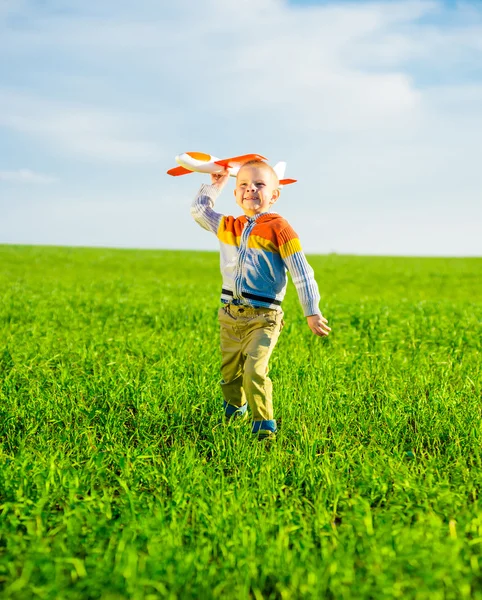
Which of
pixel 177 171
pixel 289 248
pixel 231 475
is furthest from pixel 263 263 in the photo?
pixel 231 475

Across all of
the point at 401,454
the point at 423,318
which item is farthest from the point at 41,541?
the point at 423,318

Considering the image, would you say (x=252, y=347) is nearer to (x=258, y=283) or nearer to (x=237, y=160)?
(x=258, y=283)

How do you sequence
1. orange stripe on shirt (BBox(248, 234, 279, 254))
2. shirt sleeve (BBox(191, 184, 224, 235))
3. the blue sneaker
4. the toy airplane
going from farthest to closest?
shirt sleeve (BBox(191, 184, 224, 235)), the toy airplane, the blue sneaker, orange stripe on shirt (BBox(248, 234, 279, 254))

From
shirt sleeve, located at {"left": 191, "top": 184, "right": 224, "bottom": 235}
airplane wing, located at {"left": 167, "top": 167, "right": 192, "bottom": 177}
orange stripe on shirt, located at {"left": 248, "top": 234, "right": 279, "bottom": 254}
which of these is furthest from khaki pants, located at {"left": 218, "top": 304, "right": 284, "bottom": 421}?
airplane wing, located at {"left": 167, "top": 167, "right": 192, "bottom": 177}

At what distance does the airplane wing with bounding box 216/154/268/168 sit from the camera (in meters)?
4.48

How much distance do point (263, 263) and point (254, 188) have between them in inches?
22.6

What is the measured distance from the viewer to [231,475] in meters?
3.86

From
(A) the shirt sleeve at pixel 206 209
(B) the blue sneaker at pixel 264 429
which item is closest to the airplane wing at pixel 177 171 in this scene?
(A) the shirt sleeve at pixel 206 209

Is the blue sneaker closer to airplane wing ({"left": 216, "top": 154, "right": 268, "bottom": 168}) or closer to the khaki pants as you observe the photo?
the khaki pants

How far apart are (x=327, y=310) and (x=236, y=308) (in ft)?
21.9

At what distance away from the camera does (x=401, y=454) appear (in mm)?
4246

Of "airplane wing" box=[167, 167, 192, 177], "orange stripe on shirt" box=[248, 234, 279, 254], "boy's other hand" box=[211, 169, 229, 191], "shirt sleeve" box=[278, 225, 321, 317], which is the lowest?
"shirt sleeve" box=[278, 225, 321, 317]

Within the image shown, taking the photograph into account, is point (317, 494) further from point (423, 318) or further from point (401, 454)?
point (423, 318)

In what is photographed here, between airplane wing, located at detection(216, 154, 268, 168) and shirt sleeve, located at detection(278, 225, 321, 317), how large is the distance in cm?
67
